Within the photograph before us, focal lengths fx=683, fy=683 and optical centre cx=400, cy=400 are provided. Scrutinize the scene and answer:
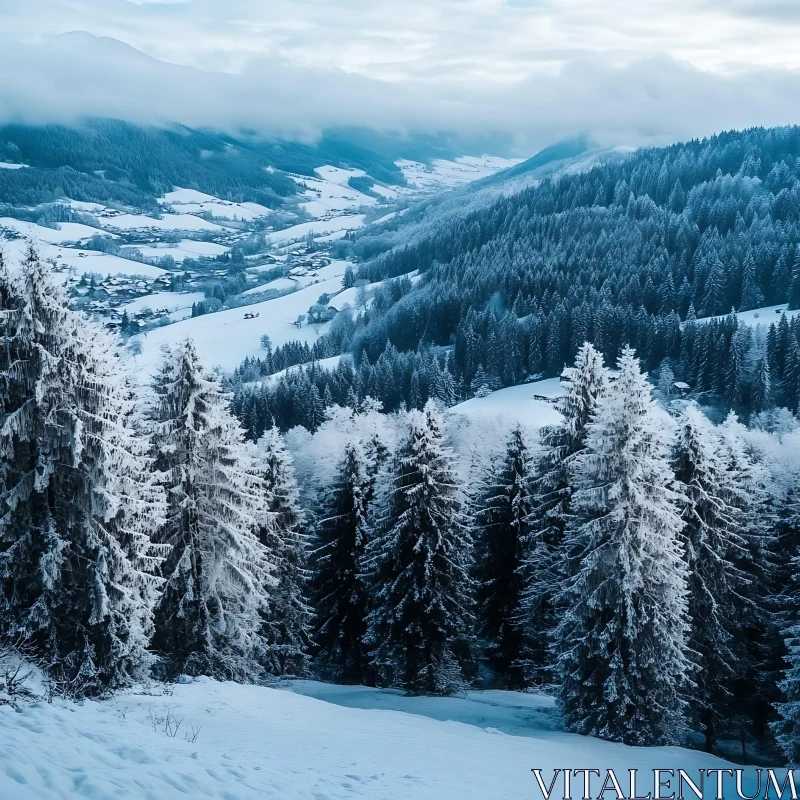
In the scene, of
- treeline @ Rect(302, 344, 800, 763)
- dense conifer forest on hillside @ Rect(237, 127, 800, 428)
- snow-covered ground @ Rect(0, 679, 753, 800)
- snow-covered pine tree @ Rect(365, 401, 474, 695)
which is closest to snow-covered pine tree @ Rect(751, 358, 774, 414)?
dense conifer forest on hillside @ Rect(237, 127, 800, 428)

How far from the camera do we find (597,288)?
148 m

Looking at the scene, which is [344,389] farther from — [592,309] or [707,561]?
[707,561]

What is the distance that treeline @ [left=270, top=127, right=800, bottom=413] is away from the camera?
119812 millimetres

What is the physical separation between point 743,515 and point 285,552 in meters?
18.6

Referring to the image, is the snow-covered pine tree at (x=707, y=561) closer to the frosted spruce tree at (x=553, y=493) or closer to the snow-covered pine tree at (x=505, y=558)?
the frosted spruce tree at (x=553, y=493)

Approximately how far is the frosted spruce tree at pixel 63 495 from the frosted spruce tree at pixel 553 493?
15056 mm

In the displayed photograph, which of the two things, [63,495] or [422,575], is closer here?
[63,495]

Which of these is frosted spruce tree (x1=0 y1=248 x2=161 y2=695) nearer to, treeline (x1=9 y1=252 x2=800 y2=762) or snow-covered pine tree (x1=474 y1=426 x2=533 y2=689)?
treeline (x1=9 y1=252 x2=800 y2=762)

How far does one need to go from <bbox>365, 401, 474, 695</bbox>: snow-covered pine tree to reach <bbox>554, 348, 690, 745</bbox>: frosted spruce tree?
5938mm

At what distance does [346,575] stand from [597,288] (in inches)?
5107

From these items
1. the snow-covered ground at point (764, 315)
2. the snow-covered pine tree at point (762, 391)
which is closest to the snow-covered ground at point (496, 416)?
the snow-covered pine tree at point (762, 391)

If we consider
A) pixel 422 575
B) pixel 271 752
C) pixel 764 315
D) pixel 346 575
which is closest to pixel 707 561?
pixel 422 575

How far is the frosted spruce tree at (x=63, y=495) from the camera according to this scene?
1533cm

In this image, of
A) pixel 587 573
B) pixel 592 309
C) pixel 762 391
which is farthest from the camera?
pixel 592 309
